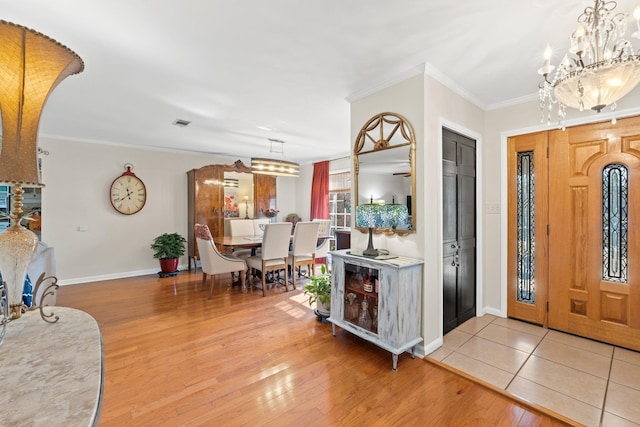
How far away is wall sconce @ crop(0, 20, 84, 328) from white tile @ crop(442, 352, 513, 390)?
8.86 feet

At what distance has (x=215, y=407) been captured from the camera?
1888mm

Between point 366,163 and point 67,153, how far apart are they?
5062mm

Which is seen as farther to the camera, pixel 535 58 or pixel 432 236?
pixel 432 236

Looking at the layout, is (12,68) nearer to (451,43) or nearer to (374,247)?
(451,43)

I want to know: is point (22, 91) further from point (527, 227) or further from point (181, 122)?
point (527, 227)

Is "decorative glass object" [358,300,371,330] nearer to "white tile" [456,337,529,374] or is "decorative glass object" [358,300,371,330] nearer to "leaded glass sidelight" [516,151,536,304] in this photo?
"white tile" [456,337,529,374]

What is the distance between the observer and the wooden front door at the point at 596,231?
2.55m

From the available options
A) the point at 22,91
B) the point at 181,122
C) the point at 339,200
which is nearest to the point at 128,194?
the point at 181,122

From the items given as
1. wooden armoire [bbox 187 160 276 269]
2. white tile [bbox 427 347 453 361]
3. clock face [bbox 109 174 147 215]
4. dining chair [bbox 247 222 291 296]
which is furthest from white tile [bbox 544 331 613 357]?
clock face [bbox 109 174 147 215]

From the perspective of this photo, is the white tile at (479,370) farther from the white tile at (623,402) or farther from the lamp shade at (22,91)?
the lamp shade at (22,91)

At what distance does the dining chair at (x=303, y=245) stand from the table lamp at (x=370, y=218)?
1.88 meters

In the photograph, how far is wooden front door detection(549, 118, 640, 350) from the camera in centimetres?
255

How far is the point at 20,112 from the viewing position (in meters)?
0.99

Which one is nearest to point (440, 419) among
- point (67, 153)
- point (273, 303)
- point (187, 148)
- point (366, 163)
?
point (366, 163)
